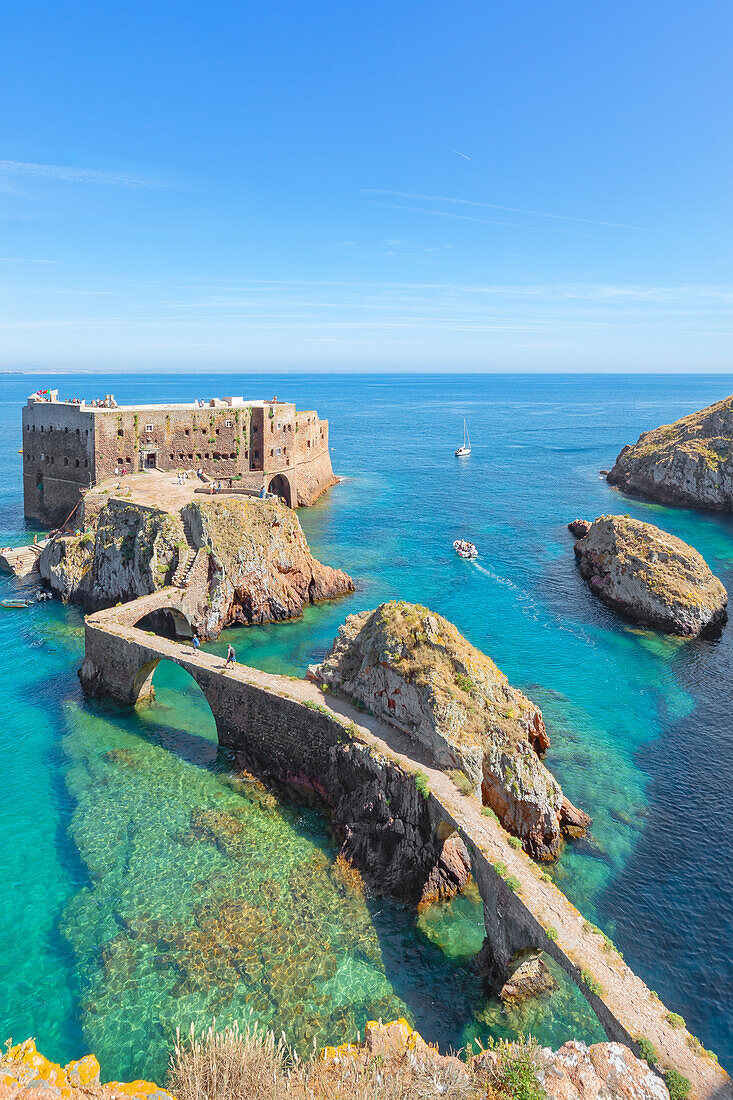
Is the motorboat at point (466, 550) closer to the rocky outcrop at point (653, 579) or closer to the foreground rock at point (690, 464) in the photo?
the rocky outcrop at point (653, 579)

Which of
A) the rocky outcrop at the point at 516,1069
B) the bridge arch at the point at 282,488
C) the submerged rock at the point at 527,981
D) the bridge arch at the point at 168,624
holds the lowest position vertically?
the submerged rock at the point at 527,981

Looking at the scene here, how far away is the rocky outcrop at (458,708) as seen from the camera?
86.6 feet

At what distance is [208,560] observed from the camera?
1886 inches

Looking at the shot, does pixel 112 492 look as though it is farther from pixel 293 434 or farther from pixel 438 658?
pixel 438 658

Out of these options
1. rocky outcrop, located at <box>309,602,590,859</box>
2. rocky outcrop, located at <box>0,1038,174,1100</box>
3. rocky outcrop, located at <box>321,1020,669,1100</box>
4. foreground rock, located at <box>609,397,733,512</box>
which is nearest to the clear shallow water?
rocky outcrop, located at <box>309,602,590,859</box>

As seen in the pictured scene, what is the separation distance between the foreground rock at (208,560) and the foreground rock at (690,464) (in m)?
58.3

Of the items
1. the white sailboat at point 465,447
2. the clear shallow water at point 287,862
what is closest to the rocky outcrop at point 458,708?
the clear shallow water at point 287,862

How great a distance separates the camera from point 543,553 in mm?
67938

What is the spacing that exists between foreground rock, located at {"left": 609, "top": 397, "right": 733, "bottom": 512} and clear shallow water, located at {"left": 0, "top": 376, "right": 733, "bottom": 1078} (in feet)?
151

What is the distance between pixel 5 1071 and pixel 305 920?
37.2 ft


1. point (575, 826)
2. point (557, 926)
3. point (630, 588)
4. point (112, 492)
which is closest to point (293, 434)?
point (112, 492)

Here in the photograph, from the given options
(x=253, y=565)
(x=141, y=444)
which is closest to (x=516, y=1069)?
(x=253, y=565)

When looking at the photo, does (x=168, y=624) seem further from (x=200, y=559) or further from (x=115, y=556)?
(x=115, y=556)

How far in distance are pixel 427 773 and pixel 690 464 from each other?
79.8m
